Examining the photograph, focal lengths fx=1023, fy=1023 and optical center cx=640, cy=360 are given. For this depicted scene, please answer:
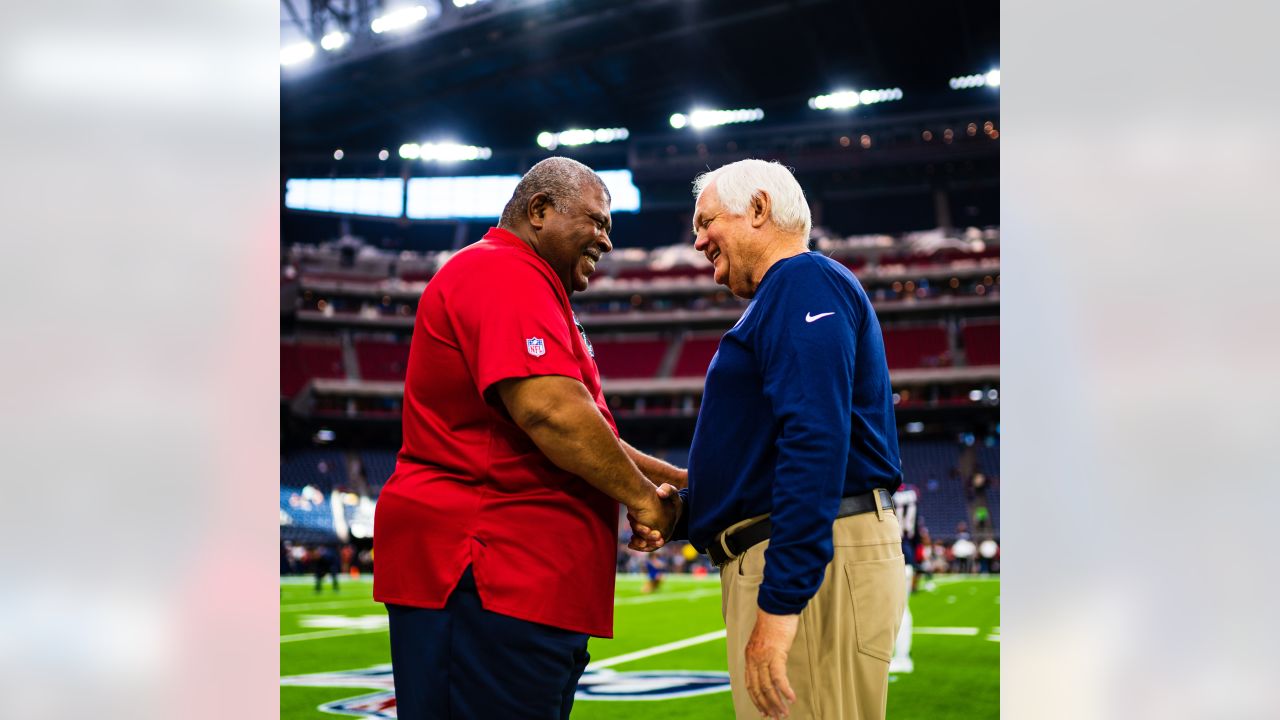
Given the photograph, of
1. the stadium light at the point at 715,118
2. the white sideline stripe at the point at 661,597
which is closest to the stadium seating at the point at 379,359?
the stadium light at the point at 715,118

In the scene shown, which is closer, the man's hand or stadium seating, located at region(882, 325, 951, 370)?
the man's hand

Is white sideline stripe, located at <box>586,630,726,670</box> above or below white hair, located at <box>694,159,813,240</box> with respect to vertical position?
below

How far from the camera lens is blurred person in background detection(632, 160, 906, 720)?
2.37 meters

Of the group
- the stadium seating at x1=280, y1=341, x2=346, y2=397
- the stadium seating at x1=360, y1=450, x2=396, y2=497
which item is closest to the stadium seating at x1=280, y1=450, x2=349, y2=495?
the stadium seating at x1=360, y1=450, x2=396, y2=497

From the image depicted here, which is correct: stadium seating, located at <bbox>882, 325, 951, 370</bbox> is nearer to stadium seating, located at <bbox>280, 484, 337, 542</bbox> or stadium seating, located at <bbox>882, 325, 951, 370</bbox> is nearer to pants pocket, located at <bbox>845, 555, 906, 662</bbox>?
stadium seating, located at <bbox>280, 484, 337, 542</bbox>

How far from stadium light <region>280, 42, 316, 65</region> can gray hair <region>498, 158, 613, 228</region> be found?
101ft

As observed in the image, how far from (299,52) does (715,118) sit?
21.5m

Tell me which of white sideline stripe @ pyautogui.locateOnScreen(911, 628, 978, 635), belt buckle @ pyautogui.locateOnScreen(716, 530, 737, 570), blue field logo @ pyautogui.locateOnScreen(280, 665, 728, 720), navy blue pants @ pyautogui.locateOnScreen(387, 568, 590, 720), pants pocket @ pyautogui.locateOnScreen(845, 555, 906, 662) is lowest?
white sideline stripe @ pyautogui.locateOnScreen(911, 628, 978, 635)
